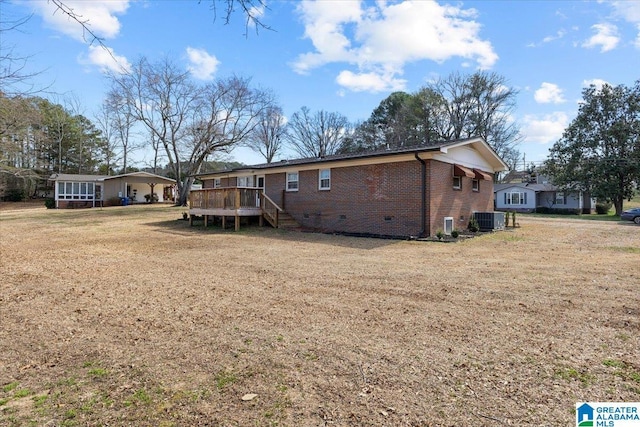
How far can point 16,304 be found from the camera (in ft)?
17.0

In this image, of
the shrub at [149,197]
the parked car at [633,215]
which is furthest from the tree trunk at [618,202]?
the shrub at [149,197]

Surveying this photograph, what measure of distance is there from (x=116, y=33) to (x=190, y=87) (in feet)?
97.9

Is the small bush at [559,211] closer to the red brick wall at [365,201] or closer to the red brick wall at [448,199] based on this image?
the red brick wall at [448,199]

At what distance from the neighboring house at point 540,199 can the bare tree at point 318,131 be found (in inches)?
818

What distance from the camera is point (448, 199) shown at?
14.4 metres

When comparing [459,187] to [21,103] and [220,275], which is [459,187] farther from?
[21,103]

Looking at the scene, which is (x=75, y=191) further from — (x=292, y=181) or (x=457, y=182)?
(x=457, y=182)

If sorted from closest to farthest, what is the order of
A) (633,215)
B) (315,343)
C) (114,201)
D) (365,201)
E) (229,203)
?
(315,343) < (365,201) < (229,203) < (633,215) < (114,201)

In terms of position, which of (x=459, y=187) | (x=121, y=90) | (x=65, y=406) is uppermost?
(x=121, y=90)

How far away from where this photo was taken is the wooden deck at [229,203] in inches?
643

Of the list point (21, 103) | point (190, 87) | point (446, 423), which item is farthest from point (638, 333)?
point (190, 87)

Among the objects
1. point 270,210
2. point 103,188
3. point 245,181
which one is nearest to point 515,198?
point 245,181

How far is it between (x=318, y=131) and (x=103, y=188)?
87.4ft

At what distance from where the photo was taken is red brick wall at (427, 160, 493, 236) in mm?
13242
